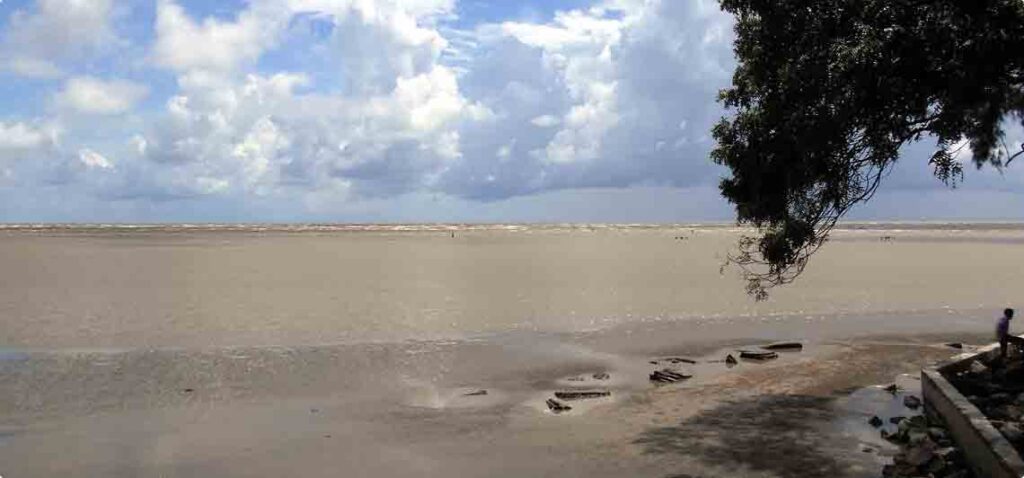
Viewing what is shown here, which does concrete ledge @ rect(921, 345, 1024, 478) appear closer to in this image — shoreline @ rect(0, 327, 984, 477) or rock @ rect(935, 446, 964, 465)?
rock @ rect(935, 446, 964, 465)

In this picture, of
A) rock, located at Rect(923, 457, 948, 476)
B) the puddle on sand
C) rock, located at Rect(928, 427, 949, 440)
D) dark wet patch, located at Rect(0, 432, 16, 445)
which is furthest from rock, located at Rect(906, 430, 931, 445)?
dark wet patch, located at Rect(0, 432, 16, 445)

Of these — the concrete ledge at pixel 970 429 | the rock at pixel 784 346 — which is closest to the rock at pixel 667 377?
the rock at pixel 784 346

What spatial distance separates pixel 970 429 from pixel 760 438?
3.44 meters

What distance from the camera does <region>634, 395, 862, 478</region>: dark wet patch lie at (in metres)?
11.7

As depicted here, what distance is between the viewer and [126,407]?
612 inches

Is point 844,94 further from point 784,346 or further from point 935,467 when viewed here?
point 784,346

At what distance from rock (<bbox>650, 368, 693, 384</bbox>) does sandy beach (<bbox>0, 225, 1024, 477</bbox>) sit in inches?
12.5

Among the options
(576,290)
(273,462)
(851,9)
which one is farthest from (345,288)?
(851,9)

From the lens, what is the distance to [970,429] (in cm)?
1032

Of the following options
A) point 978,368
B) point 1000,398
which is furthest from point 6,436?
point 978,368

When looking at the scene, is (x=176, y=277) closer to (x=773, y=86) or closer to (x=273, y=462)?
(x=273, y=462)

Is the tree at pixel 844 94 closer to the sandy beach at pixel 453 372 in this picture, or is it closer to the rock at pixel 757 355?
the sandy beach at pixel 453 372

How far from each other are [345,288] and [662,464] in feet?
91.6

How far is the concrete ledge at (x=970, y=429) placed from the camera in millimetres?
8797
